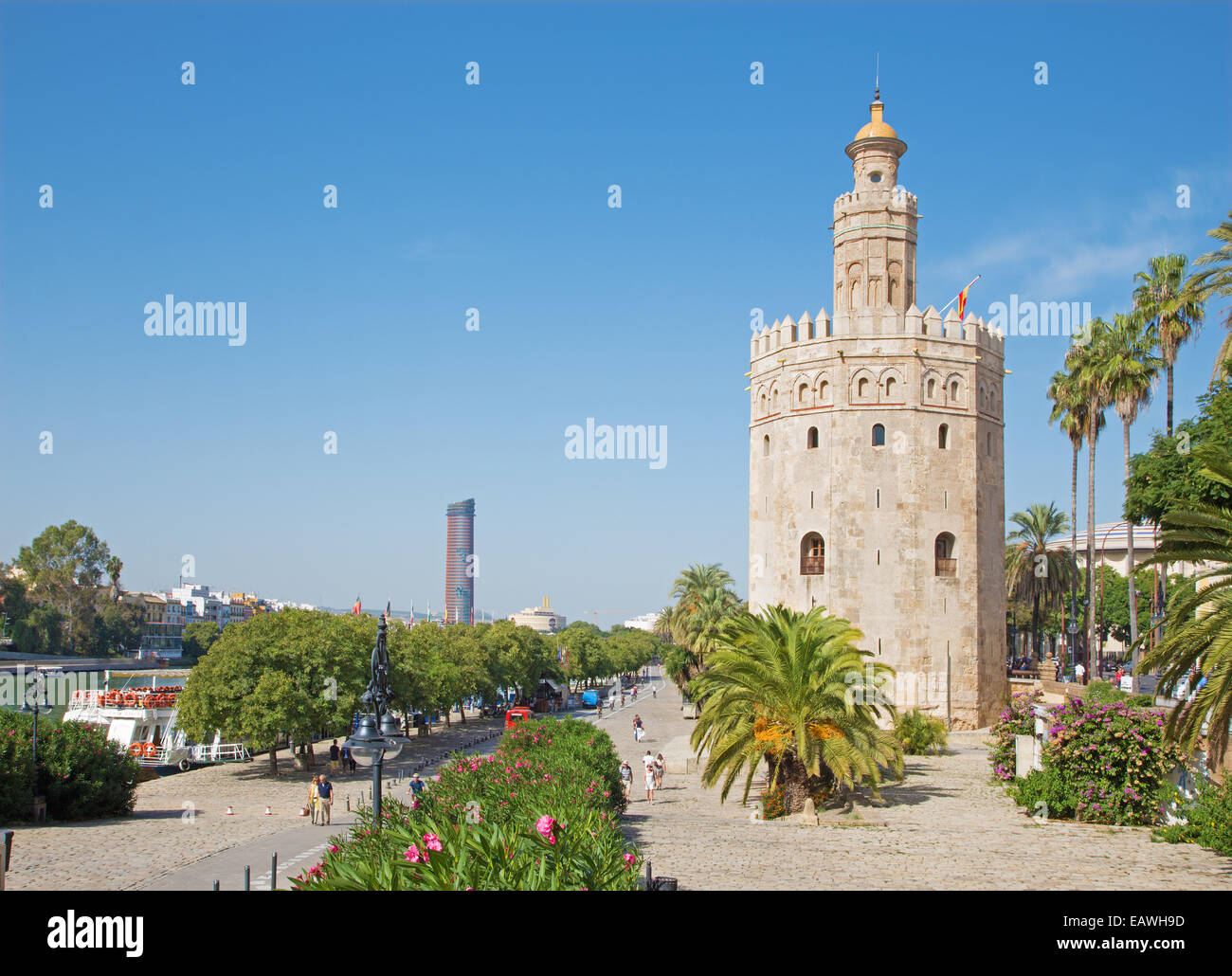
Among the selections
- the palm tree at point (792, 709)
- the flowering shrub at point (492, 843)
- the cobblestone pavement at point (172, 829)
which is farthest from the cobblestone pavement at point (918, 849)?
the cobblestone pavement at point (172, 829)

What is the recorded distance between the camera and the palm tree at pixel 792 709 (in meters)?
21.0

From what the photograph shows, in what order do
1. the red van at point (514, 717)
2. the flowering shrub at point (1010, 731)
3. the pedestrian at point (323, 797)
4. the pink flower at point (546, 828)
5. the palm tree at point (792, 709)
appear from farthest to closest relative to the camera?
the red van at point (514, 717), the flowering shrub at point (1010, 731), the pedestrian at point (323, 797), the palm tree at point (792, 709), the pink flower at point (546, 828)

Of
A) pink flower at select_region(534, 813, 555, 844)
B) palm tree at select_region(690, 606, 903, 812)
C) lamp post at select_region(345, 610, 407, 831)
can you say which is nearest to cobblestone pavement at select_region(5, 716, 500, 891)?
lamp post at select_region(345, 610, 407, 831)

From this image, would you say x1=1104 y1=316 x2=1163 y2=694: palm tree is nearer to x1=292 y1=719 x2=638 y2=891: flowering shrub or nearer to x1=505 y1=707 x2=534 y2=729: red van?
x1=505 y1=707 x2=534 y2=729: red van

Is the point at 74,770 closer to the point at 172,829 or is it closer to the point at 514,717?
the point at 172,829

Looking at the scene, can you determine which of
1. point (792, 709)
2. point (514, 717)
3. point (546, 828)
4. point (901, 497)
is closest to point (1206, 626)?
point (546, 828)

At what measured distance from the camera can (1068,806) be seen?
20.5 m

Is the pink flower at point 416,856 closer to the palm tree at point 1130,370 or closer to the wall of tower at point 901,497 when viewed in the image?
the wall of tower at point 901,497

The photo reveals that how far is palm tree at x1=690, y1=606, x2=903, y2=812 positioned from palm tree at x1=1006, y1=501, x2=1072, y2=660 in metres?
33.8

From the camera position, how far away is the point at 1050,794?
20.8 metres

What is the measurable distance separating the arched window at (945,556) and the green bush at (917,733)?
6.14 metres
